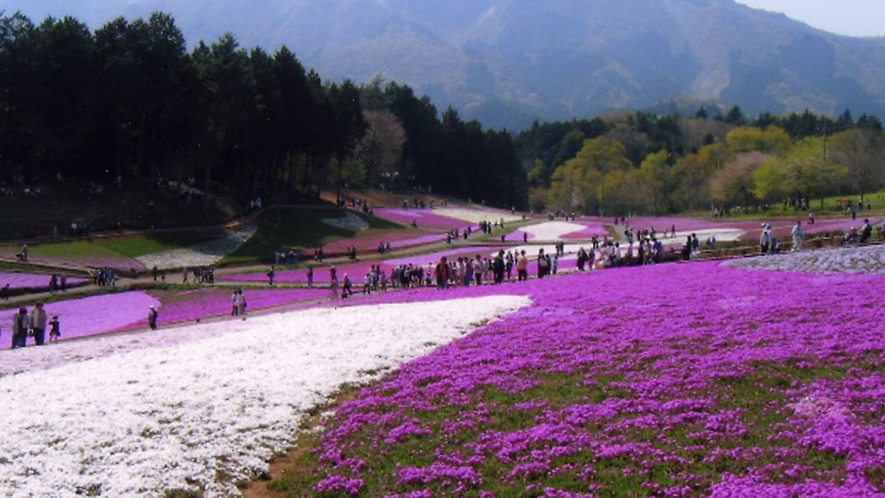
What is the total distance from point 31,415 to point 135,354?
7937mm

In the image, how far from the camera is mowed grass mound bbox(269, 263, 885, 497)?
45.5 feet

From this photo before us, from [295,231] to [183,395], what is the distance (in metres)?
63.3

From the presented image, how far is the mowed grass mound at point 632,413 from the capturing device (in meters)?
13.9

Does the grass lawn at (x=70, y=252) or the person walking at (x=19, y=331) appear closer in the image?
the person walking at (x=19, y=331)

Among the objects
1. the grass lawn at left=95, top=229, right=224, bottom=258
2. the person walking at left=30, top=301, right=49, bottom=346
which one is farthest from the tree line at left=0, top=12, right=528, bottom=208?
the person walking at left=30, top=301, right=49, bottom=346

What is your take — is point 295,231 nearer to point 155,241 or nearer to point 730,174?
point 155,241

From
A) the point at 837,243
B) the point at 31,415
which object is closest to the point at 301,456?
the point at 31,415

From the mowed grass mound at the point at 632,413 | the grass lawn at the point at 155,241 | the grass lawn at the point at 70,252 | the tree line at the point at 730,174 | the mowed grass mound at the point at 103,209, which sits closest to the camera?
the mowed grass mound at the point at 632,413

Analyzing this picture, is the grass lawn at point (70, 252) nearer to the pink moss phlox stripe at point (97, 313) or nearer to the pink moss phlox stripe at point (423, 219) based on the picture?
the pink moss phlox stripe at point (97, 313)

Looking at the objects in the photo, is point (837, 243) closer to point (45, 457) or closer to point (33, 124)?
point (45, 457)

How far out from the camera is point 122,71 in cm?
7575

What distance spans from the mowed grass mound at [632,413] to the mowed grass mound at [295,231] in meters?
48.3

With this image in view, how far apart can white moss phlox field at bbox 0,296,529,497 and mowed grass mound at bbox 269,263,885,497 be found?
4.45 ft

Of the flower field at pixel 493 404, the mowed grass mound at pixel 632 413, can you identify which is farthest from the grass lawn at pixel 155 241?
the mowed grass mound at pixel 632 413
